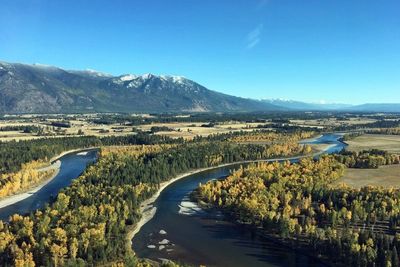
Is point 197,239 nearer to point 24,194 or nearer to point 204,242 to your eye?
point 204,242

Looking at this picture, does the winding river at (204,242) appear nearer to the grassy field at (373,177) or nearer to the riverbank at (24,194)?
the riverbank at (24,194)

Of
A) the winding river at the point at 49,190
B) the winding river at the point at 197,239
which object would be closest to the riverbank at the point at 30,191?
the winding river at the point at 49,190

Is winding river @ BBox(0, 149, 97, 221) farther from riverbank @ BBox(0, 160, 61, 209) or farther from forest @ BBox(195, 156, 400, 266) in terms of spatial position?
forest @ BBox(195, 156, 400, 266)

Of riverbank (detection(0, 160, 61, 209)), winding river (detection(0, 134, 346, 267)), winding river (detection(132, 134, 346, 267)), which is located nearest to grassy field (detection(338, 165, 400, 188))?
winding river (detection(0, 134, 346, 267))

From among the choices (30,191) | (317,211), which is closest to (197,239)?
(317,211)

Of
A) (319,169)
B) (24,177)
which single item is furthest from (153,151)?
(319,169)

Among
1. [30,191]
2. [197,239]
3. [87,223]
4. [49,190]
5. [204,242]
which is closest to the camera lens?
[87,223]

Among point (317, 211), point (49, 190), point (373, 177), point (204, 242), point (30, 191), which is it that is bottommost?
point (204, 242)

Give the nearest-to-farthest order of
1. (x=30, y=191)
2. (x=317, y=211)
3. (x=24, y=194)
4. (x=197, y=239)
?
(x=197, y=239) < (x=317, y=211) < (x=24, y=194) < (x=30, y=191)
